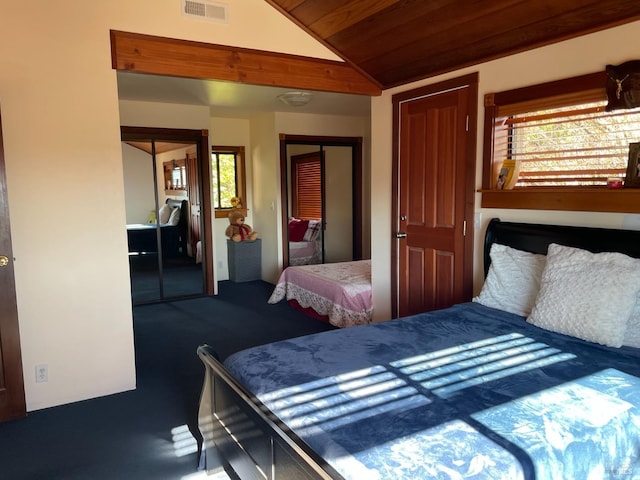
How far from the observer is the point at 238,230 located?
22.1 ft

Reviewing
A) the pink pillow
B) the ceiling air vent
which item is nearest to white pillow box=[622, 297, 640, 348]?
the ceiling air vent

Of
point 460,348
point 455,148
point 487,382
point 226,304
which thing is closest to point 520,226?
point 455,148

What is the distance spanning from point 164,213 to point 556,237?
15.0ft

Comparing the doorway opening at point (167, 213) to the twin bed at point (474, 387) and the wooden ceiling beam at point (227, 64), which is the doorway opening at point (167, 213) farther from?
the twin bed at point (474, 387)

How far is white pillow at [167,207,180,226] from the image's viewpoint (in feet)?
19.3

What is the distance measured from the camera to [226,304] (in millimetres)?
5656

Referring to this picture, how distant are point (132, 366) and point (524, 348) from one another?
8.38ft

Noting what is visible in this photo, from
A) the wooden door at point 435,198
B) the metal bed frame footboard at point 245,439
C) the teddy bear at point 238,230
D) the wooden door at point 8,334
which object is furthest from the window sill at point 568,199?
the teddy bear at point 238,230

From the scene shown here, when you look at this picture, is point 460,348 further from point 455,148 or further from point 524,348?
point 455,148

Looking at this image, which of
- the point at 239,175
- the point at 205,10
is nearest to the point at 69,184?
the point at 205,10

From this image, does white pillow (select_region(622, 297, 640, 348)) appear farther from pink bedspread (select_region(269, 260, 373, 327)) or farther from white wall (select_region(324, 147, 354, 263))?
white wall (select_region(324, 147, 354, 263))

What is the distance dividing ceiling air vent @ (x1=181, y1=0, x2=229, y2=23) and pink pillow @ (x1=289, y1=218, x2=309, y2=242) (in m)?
3.98

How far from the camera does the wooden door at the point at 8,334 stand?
107 inches

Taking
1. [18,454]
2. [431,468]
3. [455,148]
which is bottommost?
[18,454]
